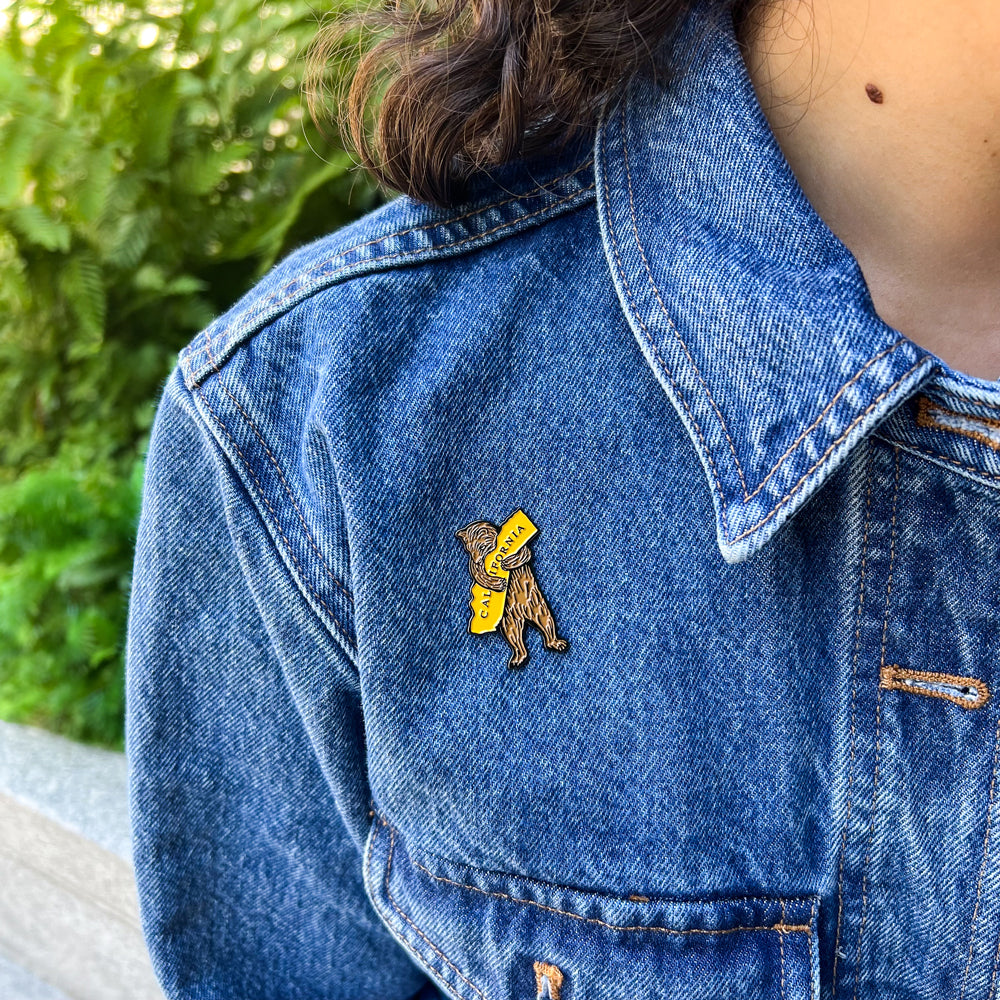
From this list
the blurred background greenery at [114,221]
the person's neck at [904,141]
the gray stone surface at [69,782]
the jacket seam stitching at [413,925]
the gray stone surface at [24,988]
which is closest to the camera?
the person's neck at [904,141]

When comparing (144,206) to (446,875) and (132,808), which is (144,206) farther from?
(446,875)

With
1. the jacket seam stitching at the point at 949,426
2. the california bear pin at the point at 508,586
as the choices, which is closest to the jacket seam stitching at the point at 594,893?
the california bear pin at the point at 508,586

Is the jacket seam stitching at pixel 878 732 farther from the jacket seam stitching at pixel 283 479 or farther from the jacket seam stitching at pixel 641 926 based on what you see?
the jacket seam stitching at pixel 283 479

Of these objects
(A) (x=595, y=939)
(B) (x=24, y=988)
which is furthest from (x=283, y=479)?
(B) (x=24, y=988)

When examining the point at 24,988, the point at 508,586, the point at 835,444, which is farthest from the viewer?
the point at 24,988

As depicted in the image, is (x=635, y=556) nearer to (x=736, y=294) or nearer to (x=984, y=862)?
(x=736, y=294)

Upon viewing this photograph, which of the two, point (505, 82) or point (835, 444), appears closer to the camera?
point (835, 444)
